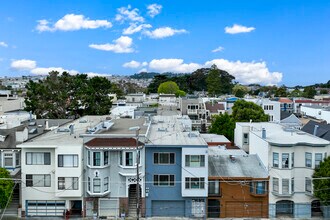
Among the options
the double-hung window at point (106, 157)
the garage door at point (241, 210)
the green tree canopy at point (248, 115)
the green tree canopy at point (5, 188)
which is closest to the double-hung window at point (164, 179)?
the double-hung window at point (106, 157)

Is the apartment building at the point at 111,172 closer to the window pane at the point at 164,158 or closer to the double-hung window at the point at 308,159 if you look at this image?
the window pane at the point at 164,158

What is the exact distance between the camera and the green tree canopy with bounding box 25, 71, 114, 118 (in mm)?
65188

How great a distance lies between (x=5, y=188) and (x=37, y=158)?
11.3 ft

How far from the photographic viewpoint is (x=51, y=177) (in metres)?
31.6

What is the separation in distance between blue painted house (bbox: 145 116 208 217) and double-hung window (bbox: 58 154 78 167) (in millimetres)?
5698

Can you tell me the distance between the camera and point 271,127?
4200 cm

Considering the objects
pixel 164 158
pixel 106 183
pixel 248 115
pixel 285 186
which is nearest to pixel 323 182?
pixel 285 186

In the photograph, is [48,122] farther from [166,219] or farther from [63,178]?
[166,219]

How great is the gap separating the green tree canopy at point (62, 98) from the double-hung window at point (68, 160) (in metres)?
35.6

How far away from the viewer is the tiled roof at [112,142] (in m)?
30.7

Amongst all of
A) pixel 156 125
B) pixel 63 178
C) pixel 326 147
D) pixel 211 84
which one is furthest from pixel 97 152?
pixel 211 84

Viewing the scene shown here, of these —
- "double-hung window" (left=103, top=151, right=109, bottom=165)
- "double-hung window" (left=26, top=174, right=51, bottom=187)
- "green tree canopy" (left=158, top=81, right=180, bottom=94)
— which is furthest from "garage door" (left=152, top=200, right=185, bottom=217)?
"green tree canopy" (left=158, top=81, right=180, bottom=94)

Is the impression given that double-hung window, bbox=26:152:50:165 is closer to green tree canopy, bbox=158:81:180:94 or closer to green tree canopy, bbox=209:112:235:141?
green tree canopy, bbox=209:112:235:141

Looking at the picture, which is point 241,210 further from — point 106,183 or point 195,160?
point 106,183
